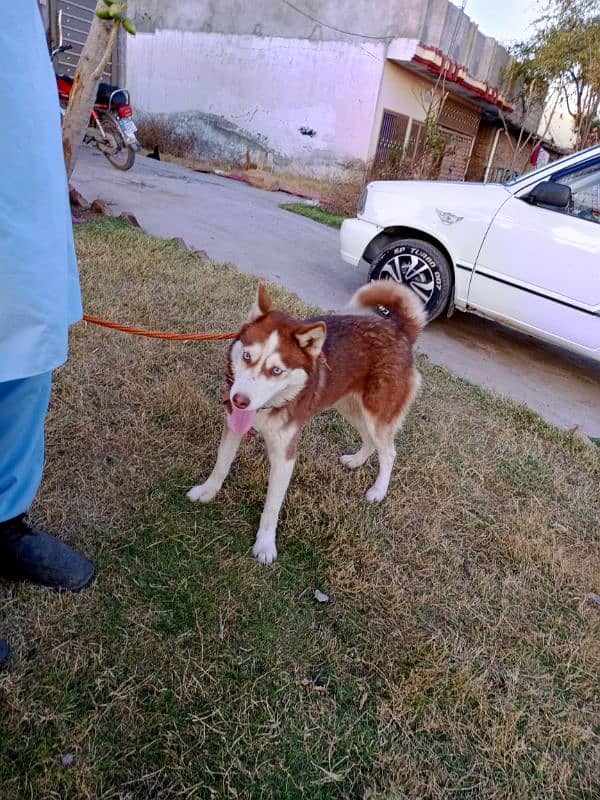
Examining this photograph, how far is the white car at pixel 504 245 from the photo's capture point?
4.09 m

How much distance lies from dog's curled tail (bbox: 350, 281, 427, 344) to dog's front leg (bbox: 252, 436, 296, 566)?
1.06m

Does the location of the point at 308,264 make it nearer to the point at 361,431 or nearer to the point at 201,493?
the point at 361,431

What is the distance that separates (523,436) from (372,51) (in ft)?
35.3

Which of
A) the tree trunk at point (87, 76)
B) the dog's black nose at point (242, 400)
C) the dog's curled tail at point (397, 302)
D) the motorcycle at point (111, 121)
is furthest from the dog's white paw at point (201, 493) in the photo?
the motorcycle at point (111, 121)

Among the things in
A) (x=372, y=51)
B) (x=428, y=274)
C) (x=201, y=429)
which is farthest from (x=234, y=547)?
(x=372, y=51)

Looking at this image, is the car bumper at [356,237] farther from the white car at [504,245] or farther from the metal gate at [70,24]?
the metal gate at [70,24]

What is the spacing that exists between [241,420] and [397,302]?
48.3 inches

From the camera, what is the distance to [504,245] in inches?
171

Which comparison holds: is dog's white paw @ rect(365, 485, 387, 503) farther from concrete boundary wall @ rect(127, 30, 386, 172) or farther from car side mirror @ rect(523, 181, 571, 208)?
concrete boundary wall @ rect(127, 30, 386, 172)

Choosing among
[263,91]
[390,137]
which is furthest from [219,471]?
[263,91]

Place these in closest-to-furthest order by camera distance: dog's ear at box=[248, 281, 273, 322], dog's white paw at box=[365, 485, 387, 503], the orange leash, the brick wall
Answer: dog's ear at box=[248, 281, 273, 322]
the orange leash
dog's white paw at box=[365, 485, 387, 503]
the brick wall

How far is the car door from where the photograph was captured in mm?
4059

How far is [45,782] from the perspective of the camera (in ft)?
4.62

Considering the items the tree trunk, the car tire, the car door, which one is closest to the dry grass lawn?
the car door
